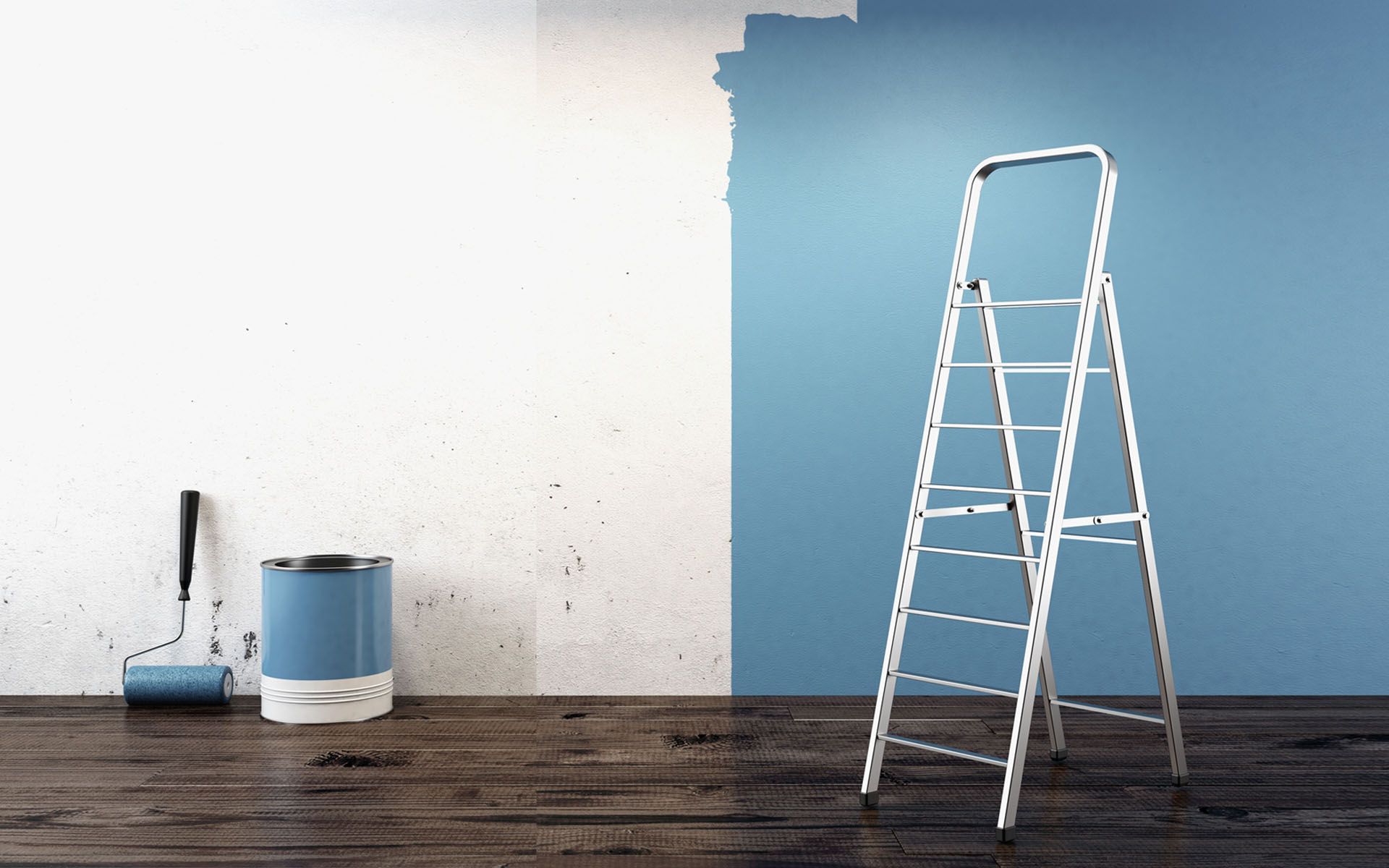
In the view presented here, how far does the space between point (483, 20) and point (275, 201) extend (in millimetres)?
880

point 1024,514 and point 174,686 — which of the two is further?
point 174,686

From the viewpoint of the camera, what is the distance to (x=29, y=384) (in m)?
3.58

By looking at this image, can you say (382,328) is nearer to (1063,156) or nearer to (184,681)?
(184,681)

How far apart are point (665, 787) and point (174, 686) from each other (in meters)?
1.64

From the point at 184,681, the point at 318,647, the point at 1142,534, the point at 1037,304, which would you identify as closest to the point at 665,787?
the point at 318,647

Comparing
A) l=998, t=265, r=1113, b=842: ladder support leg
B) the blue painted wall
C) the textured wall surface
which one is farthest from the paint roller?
l=998, t=265, r=1113, b=842: ladder support leg

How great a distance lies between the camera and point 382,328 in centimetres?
361

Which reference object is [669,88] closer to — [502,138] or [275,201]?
[502,138]

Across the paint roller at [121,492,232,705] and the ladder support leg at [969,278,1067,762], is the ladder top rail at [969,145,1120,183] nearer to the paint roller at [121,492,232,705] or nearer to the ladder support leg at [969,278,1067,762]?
the ladder support leg at [969,278,1067,762]

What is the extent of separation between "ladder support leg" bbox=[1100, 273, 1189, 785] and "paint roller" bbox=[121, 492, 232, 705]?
8.73 ft

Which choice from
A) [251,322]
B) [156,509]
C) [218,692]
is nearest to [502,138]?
[251,322]

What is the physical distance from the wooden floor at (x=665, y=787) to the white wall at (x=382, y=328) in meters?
0.32

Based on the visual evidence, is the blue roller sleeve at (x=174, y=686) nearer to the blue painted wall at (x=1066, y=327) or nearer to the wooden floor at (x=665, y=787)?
the wooden floor at (x=665, y=787)

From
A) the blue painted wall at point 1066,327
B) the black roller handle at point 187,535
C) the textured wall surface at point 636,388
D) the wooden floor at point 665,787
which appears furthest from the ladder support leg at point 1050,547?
the black roller handle at point 187,535
